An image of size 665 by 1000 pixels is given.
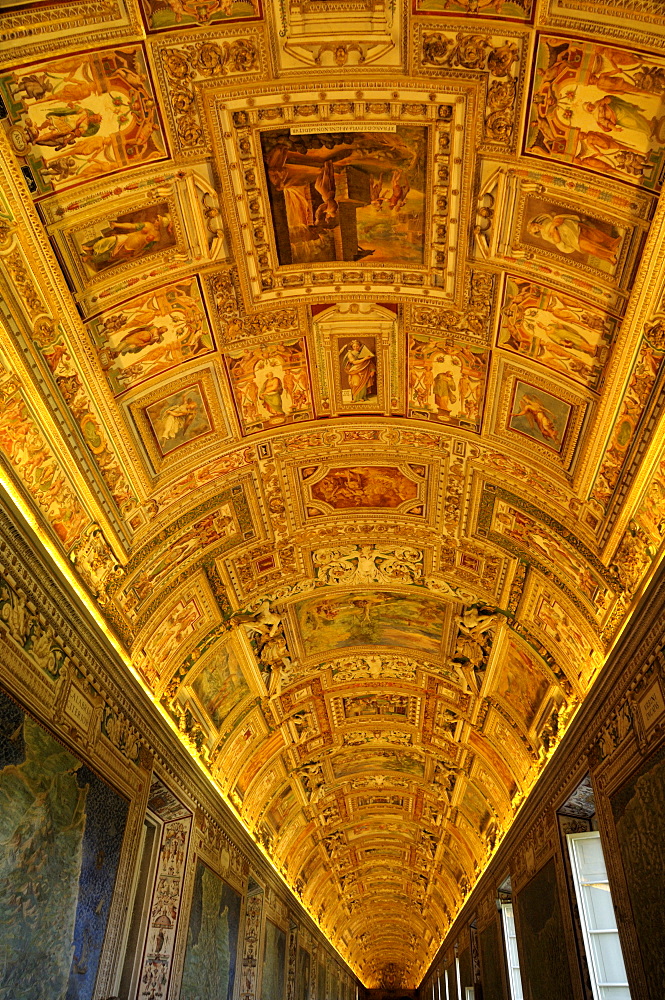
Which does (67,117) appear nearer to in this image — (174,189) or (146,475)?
(174,189)

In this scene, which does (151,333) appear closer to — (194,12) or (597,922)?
(194,12)

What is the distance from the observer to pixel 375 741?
23391 millimetres

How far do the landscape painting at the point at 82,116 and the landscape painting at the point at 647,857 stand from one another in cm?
985

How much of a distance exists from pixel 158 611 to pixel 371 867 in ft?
88.9

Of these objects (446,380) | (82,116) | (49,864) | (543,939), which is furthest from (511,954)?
(82,116)

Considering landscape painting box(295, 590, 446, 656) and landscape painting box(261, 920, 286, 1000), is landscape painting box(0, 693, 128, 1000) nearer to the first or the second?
landscape painting box(295, 590, 446, 656)

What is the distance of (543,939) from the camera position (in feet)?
48.6

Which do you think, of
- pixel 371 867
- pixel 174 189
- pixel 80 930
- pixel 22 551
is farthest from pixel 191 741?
pixel 371 867

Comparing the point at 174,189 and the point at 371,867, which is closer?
the point at 174,189

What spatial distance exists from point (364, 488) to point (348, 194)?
19.7 ft

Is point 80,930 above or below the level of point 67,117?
below

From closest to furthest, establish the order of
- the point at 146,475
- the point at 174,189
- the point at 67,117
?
the point at 67,117 < the point at 174,189 < the point at 146,475

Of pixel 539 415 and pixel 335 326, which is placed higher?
Result: pixel 335 326

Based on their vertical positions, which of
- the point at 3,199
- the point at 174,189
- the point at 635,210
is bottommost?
the point at 3,199
